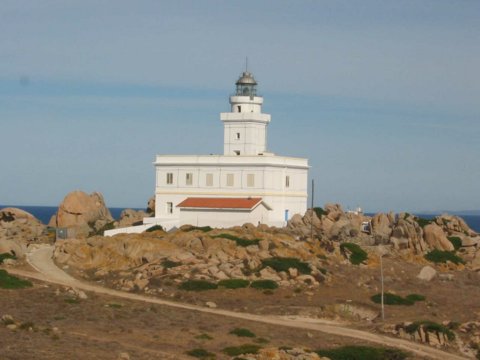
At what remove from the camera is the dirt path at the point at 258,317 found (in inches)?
1726

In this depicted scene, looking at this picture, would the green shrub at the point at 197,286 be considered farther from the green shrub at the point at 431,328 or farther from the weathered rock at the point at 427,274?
the weathered rock at the point at 427,274

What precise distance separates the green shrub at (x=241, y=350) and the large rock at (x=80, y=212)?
119 ft

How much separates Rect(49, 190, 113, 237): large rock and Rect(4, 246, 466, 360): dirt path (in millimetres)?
15902

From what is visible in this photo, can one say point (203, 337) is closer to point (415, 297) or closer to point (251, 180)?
point (415, 297)

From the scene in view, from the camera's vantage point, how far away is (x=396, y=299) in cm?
5384

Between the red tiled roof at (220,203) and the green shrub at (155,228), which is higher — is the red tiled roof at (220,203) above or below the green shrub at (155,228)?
above

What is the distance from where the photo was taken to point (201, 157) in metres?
71.2

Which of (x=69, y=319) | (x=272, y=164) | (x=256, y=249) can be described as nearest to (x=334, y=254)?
(x=256, y=249)

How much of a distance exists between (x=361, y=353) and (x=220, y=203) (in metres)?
28.5

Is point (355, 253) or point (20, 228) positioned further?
point (20, 228)

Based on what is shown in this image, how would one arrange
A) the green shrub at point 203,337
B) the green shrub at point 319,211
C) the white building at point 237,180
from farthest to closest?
the green shrub at point 319,211, the white building at point 237,180, the green shrub at point 203,337

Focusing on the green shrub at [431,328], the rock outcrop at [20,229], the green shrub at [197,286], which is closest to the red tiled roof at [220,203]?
the rock outcrop at [20,229]

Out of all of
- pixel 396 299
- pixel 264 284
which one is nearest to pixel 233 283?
pixel 264 284

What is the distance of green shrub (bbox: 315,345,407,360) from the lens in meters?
41.0
